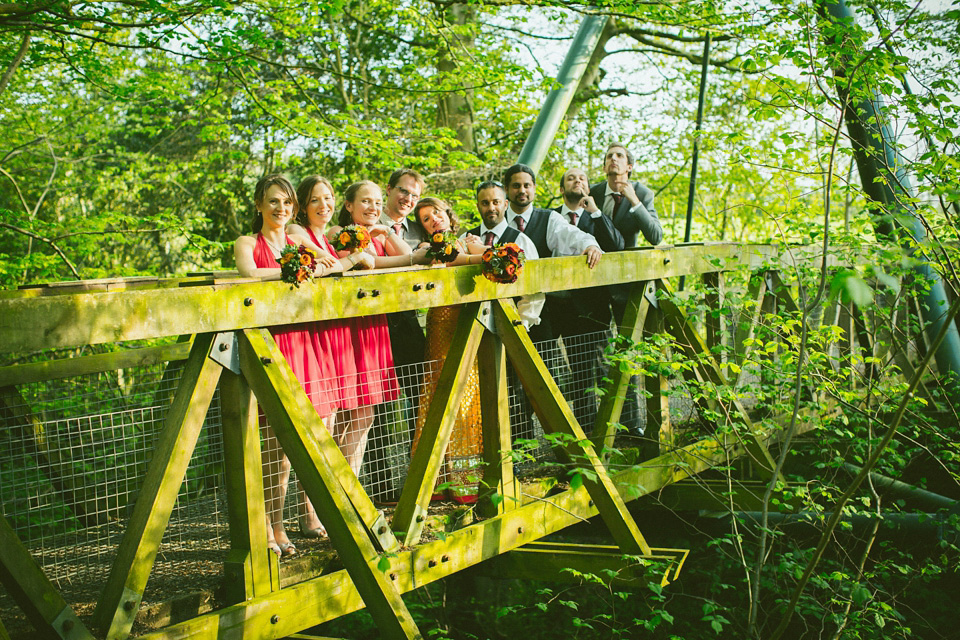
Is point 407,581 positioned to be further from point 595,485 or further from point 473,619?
point 473,619

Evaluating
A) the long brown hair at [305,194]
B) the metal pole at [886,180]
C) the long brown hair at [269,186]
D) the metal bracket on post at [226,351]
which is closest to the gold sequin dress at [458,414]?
the long brown hair at [305,194]

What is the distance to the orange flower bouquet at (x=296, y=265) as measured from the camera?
2.85 m

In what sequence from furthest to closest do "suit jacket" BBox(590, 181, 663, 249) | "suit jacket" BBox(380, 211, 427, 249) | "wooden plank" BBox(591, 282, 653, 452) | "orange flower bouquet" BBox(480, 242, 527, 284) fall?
"suit jacket" BBox(590, 181, 663, 249) → "suit jacket" BBox(380, 211, 427, 249) → "wooden plank" BBox(591, 282, 653, 452) → "orange flower bouquet" BBox(480, 242, 527, 284)

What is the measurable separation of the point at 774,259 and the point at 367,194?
225 cm

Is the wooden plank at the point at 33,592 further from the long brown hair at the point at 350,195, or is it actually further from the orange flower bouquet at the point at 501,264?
the long brown hair at the point at 350,195

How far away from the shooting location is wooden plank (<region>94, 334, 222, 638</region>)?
248 cm

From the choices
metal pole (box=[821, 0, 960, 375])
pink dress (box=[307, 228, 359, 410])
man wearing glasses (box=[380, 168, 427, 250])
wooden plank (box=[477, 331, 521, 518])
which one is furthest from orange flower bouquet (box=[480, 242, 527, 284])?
metal pole (box=[821, 0, 960, 375])

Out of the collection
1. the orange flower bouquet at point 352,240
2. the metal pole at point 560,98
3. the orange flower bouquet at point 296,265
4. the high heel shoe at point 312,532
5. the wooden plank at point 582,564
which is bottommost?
the wooden plank at point 582,564

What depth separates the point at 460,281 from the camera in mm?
3492

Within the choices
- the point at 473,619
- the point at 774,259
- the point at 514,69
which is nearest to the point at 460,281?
the point at 774,259

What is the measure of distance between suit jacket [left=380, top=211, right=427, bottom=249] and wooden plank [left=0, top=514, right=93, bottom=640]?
8.67 ft

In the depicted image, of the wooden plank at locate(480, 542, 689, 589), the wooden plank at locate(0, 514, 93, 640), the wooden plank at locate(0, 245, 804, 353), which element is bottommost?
the wooden plank at locate(480, 542, 689, 589)

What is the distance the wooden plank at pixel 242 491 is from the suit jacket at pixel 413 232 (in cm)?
191

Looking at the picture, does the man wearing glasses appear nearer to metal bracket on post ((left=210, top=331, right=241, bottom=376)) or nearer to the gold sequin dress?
the gold sequin dress
